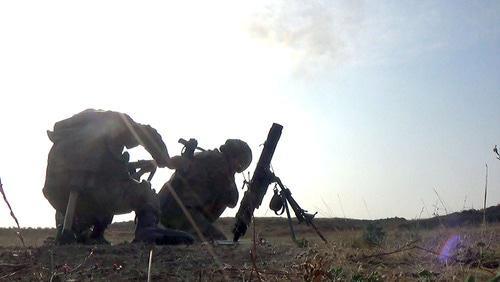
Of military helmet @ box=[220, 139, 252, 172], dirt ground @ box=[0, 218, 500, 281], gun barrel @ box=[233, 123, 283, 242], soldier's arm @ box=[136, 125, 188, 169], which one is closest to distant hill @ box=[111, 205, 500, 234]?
military helmet @ box=[220, 139, 252, 172]

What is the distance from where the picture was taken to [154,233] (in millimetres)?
6762

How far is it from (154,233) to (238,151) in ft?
7.76

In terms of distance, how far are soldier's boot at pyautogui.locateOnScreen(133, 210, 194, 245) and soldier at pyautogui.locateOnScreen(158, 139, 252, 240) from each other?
1.69 meters

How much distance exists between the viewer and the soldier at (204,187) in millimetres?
8805

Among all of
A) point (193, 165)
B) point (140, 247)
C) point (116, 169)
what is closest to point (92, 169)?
point (116, 169)

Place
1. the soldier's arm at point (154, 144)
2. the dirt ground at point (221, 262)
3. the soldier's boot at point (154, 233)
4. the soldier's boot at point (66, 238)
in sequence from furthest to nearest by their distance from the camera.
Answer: the soldier's arm at point (154, 144) → the soldier's boot at point (154, 233) → the soldier's boot at point (66, 238) → the dirt ground at point (221, 262)

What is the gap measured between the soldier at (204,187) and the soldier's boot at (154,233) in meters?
1.69

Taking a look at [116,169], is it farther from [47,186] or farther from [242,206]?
[242,206]

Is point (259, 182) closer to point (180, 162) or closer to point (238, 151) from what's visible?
point (238, 151)

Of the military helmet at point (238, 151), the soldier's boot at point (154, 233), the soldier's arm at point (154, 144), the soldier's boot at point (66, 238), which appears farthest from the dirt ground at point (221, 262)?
the military helmet at point (238, 151)

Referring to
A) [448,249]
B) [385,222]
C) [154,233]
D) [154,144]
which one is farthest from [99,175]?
[385,222]

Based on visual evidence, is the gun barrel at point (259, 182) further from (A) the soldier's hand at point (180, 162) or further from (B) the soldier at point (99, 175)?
(B) the soldier at point (99, 175)

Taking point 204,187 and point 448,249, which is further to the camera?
point 204,187

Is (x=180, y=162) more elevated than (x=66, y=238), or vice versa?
(x=180, y=162)
